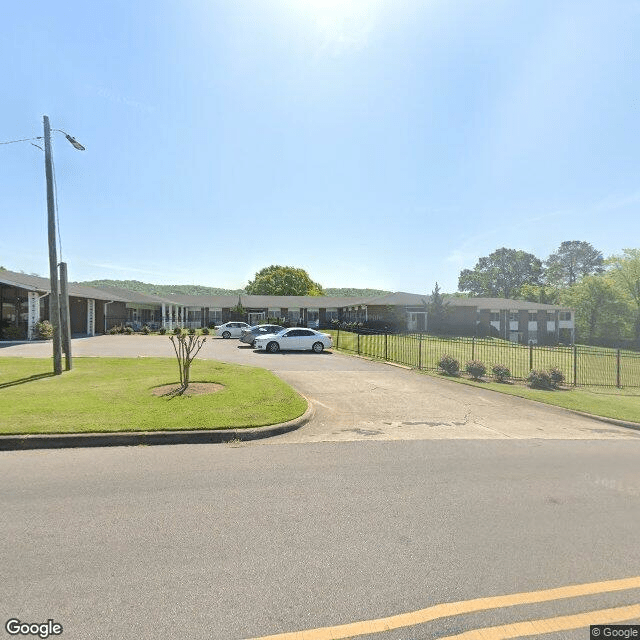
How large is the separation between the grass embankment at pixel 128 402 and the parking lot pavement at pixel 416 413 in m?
0.94

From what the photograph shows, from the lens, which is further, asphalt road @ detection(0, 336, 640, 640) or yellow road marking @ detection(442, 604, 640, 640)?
asphalt road @ detection(0, 336, 640, 640)

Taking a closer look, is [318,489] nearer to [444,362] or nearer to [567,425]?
[567,425]

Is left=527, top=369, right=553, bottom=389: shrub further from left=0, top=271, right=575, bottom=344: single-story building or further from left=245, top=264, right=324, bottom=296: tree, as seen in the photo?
left=245, top=264, right=324, bottom=296: tree

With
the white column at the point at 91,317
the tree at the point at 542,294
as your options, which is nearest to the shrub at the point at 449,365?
the white column at the point at 91,317

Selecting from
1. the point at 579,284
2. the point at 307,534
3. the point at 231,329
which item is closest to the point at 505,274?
the point at 579,284

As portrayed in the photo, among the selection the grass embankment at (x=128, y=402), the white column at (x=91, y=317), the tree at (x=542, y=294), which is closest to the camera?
the grass embankment at (x=128, y=402)

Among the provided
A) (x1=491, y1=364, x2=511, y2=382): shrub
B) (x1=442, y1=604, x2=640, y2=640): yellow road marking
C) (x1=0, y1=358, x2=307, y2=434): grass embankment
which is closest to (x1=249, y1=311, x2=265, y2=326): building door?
(x1=0, y1=358, x2=307, y2=434): grass embankment

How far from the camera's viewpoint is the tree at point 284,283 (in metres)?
70.6

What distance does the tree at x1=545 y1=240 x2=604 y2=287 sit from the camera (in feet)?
297

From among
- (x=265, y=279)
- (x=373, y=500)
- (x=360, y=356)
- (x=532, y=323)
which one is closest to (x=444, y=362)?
(x=360, y=356)

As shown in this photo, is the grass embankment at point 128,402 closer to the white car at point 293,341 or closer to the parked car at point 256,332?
the white car at point 293,341

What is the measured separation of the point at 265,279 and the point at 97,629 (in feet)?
232

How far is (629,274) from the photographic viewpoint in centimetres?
5269

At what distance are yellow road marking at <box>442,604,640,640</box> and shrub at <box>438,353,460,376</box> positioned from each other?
12.5m
